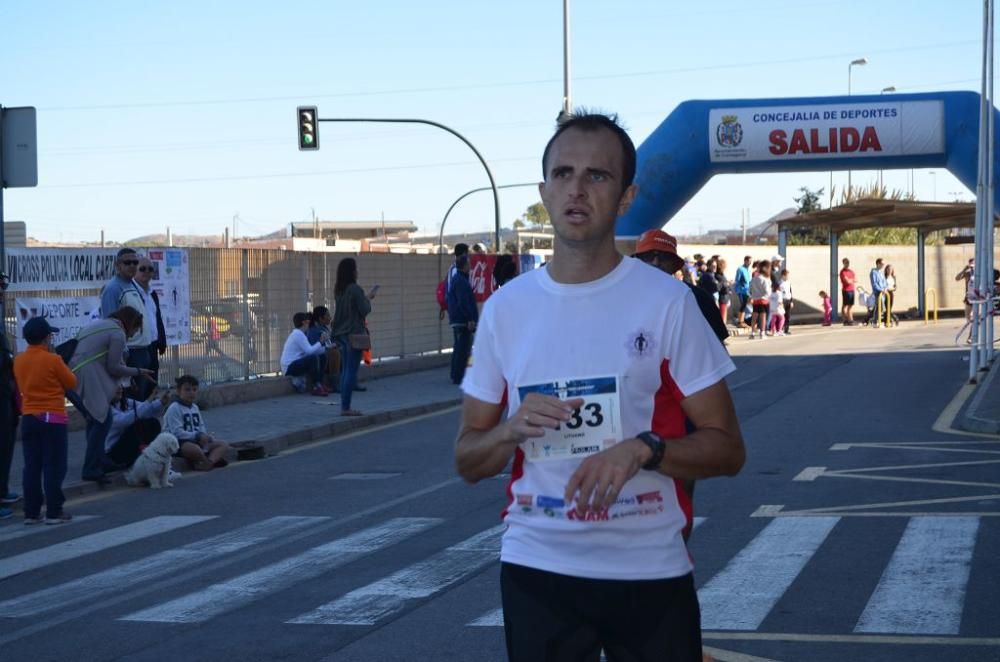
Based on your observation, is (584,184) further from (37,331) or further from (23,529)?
(23,529)

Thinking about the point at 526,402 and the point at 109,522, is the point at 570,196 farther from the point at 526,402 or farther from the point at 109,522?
the point at 109,522

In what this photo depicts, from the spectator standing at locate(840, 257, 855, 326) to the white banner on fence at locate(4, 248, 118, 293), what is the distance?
84.5 ft

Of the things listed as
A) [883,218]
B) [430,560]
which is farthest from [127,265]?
[883,218]

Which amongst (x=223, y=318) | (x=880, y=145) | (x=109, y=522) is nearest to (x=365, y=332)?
(x=223, y=318)

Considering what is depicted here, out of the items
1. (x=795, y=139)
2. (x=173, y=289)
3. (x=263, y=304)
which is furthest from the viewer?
(x=795, y=139)

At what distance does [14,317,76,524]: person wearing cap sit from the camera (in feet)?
35.4

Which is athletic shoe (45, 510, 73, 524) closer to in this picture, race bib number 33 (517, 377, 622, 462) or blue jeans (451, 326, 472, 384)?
race bib number 33 (517, 377, 622, 462)

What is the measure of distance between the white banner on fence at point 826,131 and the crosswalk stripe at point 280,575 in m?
17.7

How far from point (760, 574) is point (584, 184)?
5.17m

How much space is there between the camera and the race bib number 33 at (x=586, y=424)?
3232mm

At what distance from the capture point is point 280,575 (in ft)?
28.0

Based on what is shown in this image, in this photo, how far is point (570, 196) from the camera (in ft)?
11.1

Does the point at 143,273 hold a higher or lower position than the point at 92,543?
higher

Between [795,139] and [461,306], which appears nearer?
[461,306]
